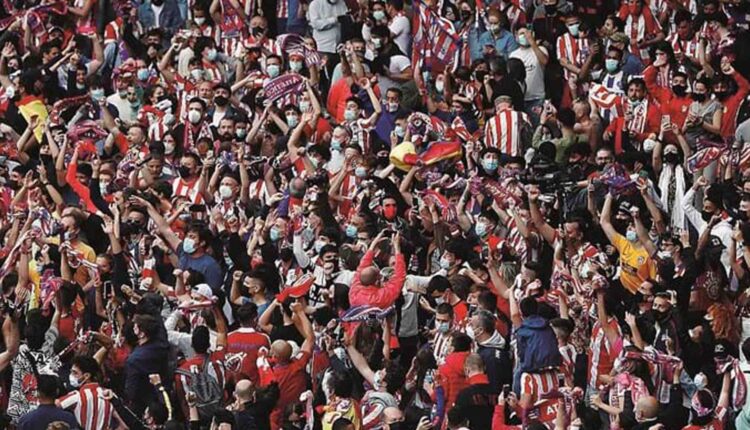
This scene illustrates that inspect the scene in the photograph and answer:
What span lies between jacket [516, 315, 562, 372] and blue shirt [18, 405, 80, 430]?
143 inches

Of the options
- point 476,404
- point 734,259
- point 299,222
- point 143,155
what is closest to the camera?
point 476,404

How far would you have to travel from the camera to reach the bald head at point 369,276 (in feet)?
68.0

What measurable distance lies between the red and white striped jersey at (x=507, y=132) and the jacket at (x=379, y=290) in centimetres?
388

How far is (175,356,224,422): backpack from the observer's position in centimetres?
1936

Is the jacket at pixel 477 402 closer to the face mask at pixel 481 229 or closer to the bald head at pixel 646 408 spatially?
the bald head at pixel 646 408

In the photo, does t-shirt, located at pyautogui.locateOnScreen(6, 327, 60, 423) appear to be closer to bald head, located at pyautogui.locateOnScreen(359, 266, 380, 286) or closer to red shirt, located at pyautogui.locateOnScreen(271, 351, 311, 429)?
red shirt, located at pyautogui.locateOnScreen(271, 351, 311, 429)

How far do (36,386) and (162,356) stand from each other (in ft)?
3.31

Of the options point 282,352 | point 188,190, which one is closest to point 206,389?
point 282,352

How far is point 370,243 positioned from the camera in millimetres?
21812

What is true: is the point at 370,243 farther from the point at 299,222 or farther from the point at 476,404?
the point at 476,404

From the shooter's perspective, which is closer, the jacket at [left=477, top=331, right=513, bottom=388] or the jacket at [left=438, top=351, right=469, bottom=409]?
the jacket at [left=438, top=351, right=469, bottom=409]

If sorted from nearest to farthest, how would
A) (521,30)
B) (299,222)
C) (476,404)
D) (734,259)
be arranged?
(476,404)
(734,259)
(299,222)
(521,30)

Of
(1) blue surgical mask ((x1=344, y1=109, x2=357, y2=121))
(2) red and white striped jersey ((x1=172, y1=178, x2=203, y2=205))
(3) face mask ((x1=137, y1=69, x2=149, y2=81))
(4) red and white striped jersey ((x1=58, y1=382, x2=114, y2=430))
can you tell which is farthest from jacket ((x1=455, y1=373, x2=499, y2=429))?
(3) face mask ((x1=137, y1=69, x2=149, y2=81))

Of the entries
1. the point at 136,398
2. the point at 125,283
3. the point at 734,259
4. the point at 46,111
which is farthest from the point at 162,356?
the point at 46,111
